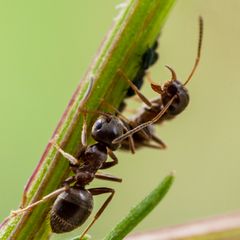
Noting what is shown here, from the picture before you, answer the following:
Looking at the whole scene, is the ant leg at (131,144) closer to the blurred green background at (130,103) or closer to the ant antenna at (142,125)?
the ant antenna at (142,125)

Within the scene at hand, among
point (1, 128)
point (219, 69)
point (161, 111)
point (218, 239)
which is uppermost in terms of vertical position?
point (219, 69)

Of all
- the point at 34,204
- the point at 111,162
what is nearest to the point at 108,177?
the point at 111,162

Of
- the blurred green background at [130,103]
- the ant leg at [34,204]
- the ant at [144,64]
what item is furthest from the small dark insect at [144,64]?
the blurred green background at [130,103]

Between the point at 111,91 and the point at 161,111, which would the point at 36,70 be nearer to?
the point at 161,111

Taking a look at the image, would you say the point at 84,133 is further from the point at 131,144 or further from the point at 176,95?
the point at 176,95

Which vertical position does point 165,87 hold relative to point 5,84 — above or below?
below

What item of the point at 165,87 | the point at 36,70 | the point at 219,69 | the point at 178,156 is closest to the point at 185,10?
the point at 219,69
